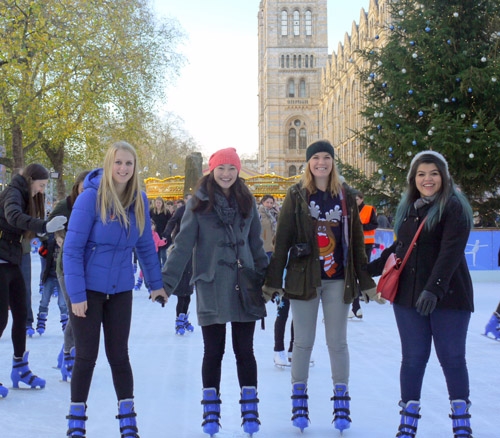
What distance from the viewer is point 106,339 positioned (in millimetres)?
3701

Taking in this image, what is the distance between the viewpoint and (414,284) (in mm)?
3699

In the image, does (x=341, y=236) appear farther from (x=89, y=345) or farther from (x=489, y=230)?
(x=489, y=230)

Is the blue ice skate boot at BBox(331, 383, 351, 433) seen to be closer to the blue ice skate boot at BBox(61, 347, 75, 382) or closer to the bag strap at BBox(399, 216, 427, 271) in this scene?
the bag strap at BBox(399, 216, 427, 271)

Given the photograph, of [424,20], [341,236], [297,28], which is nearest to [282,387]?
[341,236]

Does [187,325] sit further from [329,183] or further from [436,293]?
[436,293]

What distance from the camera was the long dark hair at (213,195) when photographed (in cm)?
402

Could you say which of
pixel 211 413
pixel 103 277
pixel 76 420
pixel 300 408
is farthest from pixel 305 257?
pixel 76 420

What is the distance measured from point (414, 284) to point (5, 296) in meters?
2.70

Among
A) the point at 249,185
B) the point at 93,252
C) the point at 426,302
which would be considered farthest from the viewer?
the point at 249,185

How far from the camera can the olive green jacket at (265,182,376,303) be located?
401 cm

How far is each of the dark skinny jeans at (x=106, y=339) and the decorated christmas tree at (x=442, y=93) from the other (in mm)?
11934

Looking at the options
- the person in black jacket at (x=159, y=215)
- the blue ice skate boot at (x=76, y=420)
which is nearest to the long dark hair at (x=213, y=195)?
the blue ice skate boot at (x=76, y=420)

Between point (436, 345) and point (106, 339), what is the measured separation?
1.68 metres

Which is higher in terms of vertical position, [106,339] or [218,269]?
[218,269]
